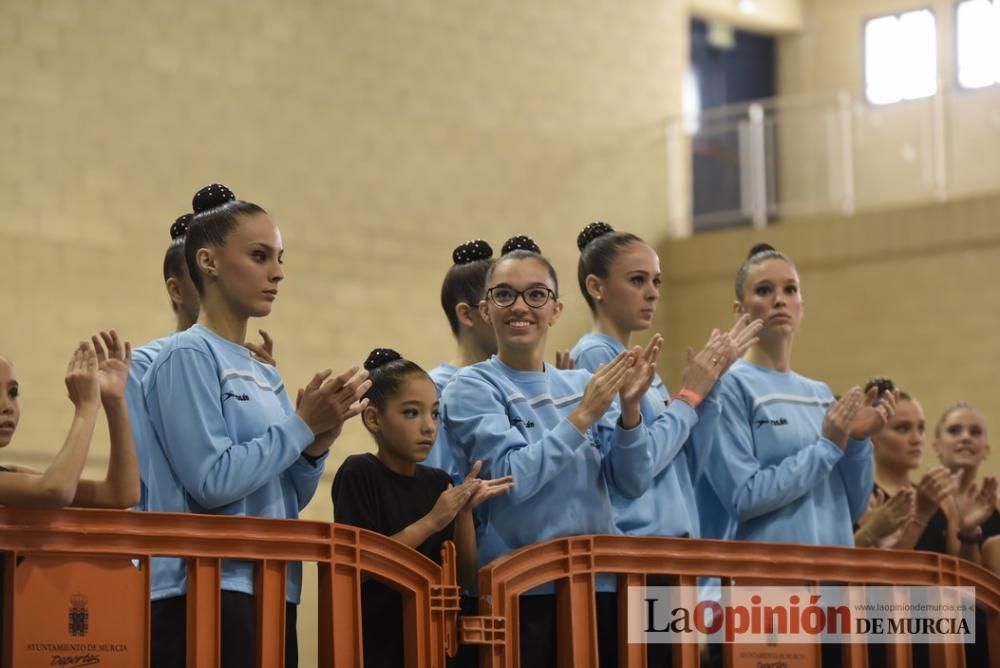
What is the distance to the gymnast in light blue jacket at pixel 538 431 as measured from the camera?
482 centimetres

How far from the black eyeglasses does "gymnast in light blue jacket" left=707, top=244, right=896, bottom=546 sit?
44.2 inches

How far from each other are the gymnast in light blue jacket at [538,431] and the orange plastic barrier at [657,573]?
10cm

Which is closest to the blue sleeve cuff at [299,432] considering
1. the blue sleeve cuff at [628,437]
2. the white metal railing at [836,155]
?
the blue sleeve cuff at [628,437]

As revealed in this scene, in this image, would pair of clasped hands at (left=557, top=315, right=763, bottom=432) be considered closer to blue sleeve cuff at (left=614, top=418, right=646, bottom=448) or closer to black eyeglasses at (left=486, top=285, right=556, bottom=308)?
blue sleeve cuff at (left=614, top=418, right=646, bottom=448)

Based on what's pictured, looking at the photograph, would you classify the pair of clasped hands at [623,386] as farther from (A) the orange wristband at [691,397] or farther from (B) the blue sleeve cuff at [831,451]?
(B) the blue sleeve cuff at [831,451]

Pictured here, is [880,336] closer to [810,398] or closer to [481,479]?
[810,398]

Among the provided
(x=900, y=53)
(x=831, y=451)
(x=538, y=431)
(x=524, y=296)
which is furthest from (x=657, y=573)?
(x=900, y=53)

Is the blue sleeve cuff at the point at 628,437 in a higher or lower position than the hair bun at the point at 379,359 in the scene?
lower

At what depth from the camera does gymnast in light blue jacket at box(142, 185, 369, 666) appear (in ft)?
14.0

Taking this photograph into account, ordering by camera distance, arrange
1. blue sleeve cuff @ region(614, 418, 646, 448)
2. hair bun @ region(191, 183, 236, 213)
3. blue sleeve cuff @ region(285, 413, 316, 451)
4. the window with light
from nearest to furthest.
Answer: blue sleeve cuff @ region(285, 413, 316, 451) → hair bun @ region(191, 183, 236, 213) → blue sleeve cuff @ region(614, 418, 646, 448) → the window with light

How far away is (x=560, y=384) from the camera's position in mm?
5230

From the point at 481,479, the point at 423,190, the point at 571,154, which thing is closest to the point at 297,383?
the point at 423,190

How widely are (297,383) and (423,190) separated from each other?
216 centimetres

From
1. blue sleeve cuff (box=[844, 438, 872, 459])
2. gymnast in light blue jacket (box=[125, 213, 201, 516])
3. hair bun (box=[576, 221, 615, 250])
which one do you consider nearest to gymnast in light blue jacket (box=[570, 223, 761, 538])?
hair bun (box=[576, 221, 615, 250])
